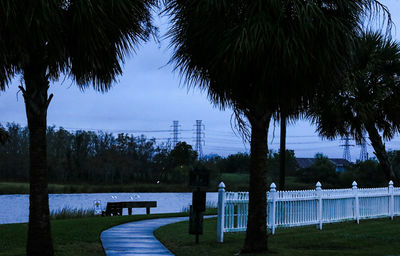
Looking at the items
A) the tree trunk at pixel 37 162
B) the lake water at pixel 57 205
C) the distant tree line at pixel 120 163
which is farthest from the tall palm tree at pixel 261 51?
the distant tree line at pixel 120 163

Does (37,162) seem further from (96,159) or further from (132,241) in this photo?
(96,159)

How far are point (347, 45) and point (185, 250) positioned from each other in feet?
19.5

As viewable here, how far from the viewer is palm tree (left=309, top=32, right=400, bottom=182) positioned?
80.1 ft

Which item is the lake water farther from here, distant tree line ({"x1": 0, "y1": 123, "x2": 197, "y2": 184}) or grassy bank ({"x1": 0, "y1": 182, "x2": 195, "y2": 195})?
distant tree line ({"x1": 0, "y1": 123, "x2": 197, "y2": 184})

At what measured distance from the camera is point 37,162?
1137cm

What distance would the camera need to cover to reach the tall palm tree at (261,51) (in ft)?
38.4

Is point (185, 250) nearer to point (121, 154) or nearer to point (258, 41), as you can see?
point (258, 41)

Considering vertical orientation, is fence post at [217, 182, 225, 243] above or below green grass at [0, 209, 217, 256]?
above

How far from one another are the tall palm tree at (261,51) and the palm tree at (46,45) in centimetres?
150

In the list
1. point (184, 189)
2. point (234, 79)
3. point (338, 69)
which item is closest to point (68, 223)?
point (234, 79)

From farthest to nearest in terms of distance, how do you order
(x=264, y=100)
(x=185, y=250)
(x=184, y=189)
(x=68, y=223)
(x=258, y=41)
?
(x=184, y=189) → (x=68, y=223) → (x=185, y=250) → (x=264, y=100) → (x=258, y=41)

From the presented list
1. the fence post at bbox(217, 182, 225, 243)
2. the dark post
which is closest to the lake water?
the fence post at bbox(217, 182, 225, 243)

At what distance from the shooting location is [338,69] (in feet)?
40.1

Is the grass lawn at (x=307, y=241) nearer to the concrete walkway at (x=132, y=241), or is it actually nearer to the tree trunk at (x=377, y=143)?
the concrete walkway at (x=132, y=241)
